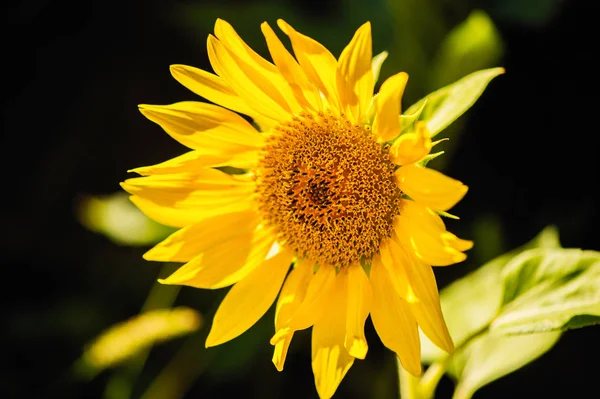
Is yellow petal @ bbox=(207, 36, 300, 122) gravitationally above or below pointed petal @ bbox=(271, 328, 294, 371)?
above

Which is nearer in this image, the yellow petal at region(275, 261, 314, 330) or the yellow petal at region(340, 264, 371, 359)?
the yellow petal at region(340, 264, 371, 359)

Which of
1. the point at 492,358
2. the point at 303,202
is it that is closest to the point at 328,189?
the point at 303,202

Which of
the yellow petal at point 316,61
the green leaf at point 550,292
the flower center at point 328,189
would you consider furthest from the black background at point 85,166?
the yellow petal at point 316,61

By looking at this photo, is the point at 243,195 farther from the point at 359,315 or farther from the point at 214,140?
the point at 359,315

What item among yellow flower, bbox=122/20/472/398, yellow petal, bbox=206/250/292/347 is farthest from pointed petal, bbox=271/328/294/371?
yellow petal, bbox=206/250/292/347

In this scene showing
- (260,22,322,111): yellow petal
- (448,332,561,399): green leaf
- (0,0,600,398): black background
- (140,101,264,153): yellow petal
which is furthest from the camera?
(0,0,600,398): black background

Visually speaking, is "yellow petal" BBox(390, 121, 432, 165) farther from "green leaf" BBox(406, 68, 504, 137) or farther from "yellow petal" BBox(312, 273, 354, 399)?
"yellow petal" BBox(312, 273, 354, 399)

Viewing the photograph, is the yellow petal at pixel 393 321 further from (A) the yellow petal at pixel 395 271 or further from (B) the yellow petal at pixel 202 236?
(B) the yellow petal at pixel 202 236

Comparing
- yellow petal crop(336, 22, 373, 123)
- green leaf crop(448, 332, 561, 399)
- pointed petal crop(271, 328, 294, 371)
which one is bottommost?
green leaf crop(448, 332, 561, 399)

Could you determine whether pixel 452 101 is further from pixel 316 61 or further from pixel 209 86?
pixel 209 86

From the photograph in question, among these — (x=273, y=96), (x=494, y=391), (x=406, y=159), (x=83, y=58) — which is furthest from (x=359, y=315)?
(x=83, y=58)
